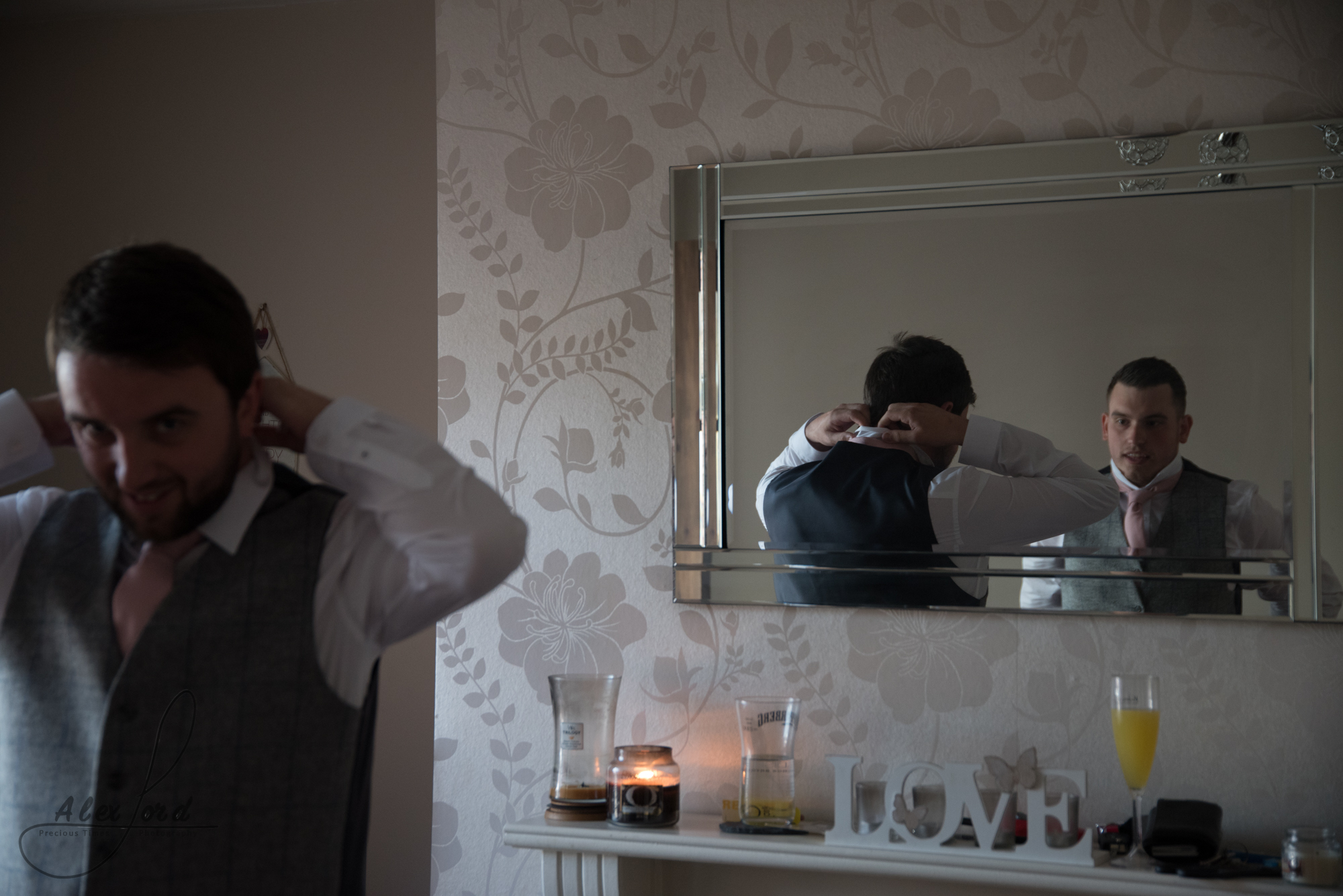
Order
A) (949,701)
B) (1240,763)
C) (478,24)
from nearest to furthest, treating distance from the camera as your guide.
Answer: (1240,763) < (949,701) < (478,24)

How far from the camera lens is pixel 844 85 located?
2018 mm

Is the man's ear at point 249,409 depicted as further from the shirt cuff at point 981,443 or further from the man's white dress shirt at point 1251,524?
the man's white dress shirt at point 1251,524

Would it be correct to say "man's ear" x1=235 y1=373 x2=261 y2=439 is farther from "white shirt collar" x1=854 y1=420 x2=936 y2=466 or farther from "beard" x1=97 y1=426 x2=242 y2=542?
"white shirt collar" x1=854 y1=420 x2=936 y2=466

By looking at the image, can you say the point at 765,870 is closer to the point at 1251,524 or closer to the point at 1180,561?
the point at 1180,561

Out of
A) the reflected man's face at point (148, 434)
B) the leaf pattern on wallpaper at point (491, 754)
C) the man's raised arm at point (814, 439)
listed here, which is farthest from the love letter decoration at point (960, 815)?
the reflected man's face at point (148, 434)

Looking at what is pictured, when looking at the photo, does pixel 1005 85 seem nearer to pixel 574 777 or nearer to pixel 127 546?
pixel 574 777

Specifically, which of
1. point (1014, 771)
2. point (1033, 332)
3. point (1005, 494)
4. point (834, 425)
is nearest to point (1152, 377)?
point (1033, 332)

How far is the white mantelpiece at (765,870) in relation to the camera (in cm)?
167

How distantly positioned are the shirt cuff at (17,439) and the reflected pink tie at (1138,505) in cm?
161

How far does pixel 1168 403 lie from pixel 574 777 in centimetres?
124

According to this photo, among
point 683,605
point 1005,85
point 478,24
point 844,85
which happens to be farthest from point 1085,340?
point 478,24

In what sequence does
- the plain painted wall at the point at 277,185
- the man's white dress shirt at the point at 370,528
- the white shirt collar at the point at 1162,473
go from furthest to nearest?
the plain painted wall at the point at 277,185 → the white shirt collar at the point at 1162,473 → the man's white dress shirt at the point at 370,528

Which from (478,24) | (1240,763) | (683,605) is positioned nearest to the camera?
(1240,763)

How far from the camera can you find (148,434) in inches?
36.6
